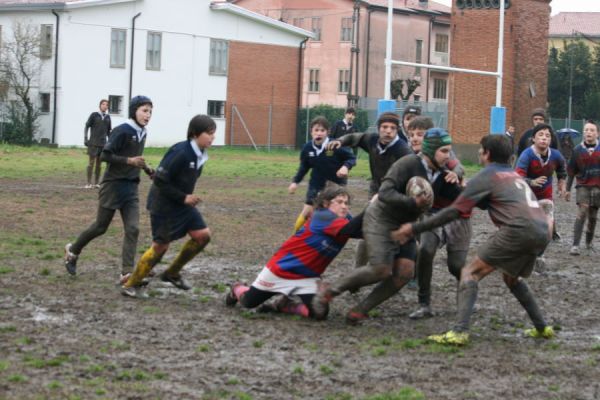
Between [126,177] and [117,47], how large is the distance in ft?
139

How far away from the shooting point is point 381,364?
7680mm

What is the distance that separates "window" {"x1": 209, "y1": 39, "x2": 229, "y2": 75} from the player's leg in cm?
4622

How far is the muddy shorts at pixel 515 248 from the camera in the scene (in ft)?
27.6

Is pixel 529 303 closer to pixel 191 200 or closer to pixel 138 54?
pixel 191 200

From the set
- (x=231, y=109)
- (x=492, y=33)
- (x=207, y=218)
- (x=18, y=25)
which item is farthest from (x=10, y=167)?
(x=231, y=109)

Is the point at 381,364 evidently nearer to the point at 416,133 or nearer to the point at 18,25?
the point at 416,133

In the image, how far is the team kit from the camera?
334 inches

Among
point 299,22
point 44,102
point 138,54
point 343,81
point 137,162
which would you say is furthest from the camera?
point 299,22

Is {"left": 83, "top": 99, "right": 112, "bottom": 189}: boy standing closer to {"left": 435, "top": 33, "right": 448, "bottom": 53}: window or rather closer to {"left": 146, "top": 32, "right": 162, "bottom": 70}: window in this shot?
{"left": 146, "top": 32, "right": 162, "bottom": 70}: window

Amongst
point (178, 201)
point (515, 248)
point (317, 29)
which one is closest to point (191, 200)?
point (178, 201)

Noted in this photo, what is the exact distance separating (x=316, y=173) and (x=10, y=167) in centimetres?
1866

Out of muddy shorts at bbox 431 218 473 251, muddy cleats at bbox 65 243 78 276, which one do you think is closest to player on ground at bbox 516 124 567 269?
muddy shorts at bbox 431 218 473 251

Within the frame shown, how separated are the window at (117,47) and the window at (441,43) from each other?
3225 cm

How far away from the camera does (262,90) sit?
59281 millimetres
